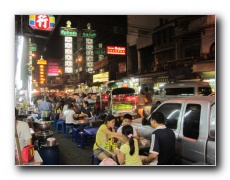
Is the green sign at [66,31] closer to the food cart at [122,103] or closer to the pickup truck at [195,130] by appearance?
the food cart at [122,103]

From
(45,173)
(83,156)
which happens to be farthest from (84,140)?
(45,173)

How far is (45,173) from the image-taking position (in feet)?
15.4

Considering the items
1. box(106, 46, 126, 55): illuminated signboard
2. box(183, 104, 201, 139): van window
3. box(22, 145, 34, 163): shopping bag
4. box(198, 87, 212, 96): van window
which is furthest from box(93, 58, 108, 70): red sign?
box(22, 145, 34, 163): shopping bag

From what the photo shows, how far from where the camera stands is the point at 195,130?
4.18 metres

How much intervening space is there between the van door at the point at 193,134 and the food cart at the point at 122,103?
677cm

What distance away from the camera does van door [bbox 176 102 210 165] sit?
4008mm

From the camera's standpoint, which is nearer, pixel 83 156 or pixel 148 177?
pixel 148 177

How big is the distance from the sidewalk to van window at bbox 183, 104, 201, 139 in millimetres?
3034

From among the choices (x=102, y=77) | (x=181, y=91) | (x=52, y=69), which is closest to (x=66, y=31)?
(x=181, y=91)

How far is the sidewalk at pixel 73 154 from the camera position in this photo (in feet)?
20.9
